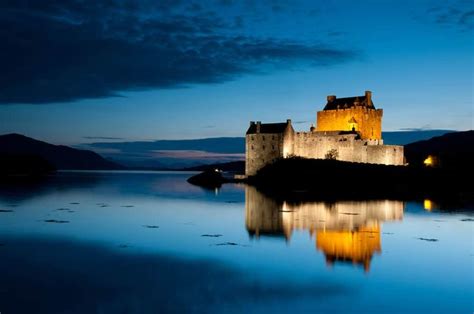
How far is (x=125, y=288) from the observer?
12719 millimetres

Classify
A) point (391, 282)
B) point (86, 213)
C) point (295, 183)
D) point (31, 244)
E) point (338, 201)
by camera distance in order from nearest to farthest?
1. point (391, 282)
2. point (31, 244)
3. point (86, 213)
4. point (338, 201)
5. point (295, 183)

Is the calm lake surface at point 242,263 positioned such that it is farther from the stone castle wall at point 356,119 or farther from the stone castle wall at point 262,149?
the stone castle wall at point 356,119

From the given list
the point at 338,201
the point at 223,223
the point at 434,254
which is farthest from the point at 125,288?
the point at 338,201

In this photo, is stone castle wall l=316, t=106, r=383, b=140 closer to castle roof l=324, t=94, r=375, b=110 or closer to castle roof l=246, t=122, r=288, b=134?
castle roof l=324, t=94, r=375, b=110

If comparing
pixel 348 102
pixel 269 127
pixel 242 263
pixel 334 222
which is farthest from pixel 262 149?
pixel 242 263

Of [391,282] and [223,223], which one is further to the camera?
[223,223]

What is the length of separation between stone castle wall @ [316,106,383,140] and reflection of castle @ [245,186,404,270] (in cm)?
2269

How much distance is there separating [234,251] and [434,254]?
7091 millimetres

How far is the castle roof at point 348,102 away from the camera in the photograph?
59.0m

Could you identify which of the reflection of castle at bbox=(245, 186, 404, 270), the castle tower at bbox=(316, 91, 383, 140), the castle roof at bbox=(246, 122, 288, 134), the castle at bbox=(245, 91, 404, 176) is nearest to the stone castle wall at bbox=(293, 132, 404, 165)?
the castle at bbox=(245, 91, 404, 176)

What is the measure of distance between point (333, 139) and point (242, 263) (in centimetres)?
3989

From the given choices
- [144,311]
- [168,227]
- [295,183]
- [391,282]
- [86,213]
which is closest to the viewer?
[144,311]

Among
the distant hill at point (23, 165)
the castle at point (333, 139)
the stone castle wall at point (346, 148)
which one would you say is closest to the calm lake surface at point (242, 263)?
the stone castle wall at point (346, 148)

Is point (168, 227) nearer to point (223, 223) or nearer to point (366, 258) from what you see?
point (223, 223)
